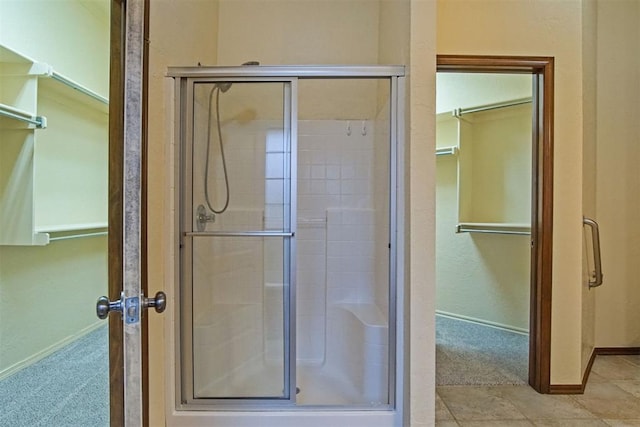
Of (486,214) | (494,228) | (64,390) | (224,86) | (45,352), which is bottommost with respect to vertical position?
(64,390)

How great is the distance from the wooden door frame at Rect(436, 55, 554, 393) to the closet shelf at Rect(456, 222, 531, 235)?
77cm

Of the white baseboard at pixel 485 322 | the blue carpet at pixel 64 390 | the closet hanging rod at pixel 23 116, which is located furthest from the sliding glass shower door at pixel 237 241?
the white baseboard at pixel 485 322

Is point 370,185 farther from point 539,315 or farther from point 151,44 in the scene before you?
point 151,44

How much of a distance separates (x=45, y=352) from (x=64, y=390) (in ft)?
1.00

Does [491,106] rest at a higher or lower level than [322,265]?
higher

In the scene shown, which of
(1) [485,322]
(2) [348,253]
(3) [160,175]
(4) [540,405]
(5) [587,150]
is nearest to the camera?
(3) [160,175]

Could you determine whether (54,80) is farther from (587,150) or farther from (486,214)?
(486,214)

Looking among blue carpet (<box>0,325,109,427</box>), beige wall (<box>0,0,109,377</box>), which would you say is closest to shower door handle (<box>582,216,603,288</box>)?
blue carpet (<box>0,325,109,427</box>)

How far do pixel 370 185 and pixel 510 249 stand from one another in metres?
1.56

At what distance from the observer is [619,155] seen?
271cm

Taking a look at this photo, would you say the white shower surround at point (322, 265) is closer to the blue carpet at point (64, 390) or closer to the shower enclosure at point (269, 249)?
the shower enclosure at point (269, 249)

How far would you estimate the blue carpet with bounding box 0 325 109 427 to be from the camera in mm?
1690

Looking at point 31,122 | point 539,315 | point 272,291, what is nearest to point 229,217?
point 272,291

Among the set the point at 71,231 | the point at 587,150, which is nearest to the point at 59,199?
the point at 71,231
